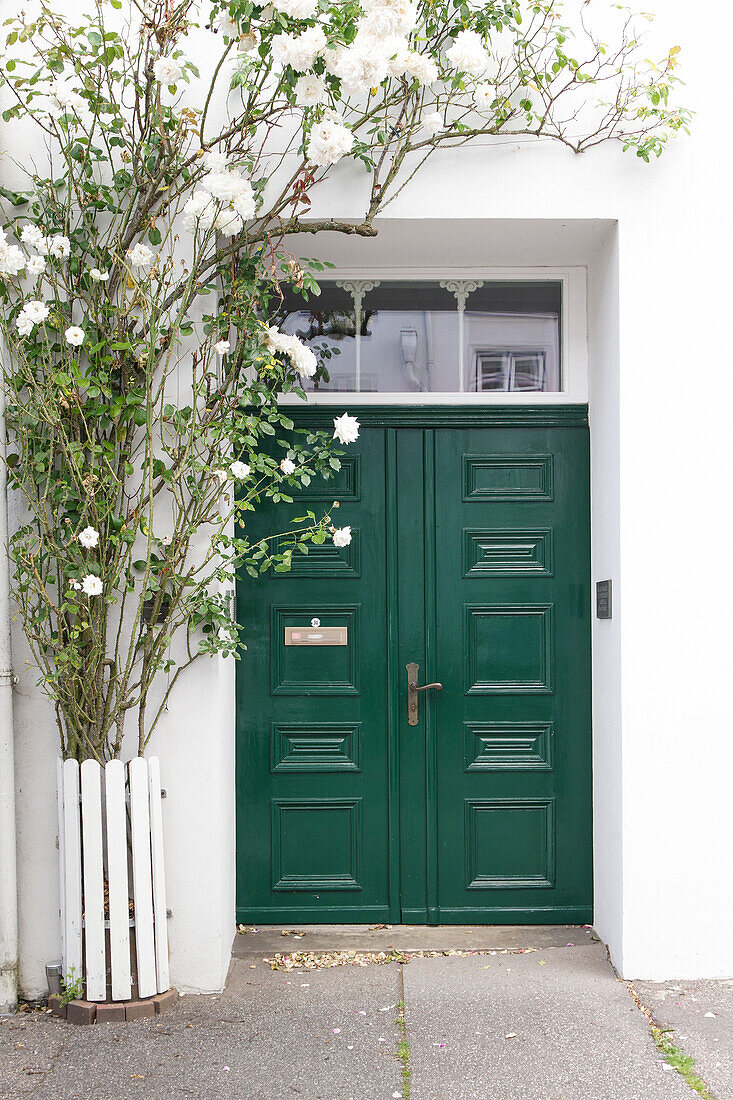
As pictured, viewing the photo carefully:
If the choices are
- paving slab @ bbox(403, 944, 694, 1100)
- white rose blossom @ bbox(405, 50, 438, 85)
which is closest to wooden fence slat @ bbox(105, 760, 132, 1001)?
paving slab @ bbox(403, 944, 694, 1100)

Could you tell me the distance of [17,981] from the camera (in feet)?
13.0

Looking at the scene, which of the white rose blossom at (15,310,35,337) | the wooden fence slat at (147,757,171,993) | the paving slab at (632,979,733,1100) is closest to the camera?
the paving slab at (632,979,733,1100)

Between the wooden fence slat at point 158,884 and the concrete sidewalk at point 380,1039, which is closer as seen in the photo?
the concrete sidewalk at point 380,1039

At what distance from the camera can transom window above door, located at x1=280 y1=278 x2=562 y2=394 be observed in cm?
461

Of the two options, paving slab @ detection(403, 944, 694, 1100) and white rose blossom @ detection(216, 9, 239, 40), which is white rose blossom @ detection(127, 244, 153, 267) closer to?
white rose blossom @ detection(216, 9, 239, 40)

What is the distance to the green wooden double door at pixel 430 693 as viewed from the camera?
180 inches

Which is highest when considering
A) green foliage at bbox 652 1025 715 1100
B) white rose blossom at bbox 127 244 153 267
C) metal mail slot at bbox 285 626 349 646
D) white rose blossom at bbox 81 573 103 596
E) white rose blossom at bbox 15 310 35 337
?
white rose blossom at bbox 127 244 153 267

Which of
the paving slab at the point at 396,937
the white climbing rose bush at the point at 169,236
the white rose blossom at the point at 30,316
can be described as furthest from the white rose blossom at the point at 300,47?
the paving slab at the point at 396,937

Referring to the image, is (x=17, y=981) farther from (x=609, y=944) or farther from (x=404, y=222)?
(x=404, y=222)

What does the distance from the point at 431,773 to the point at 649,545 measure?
1436 millimetres

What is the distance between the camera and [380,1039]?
3.58 meters

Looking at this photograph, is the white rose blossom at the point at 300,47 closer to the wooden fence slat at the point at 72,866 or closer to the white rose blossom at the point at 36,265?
the white rose blossom at the point at 36,265

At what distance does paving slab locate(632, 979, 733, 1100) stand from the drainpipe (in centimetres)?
247

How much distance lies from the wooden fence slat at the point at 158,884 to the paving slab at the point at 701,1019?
1855mm
